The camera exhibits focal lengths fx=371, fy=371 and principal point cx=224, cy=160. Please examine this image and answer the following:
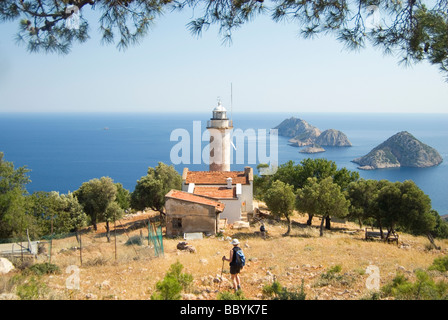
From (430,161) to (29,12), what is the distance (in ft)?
470

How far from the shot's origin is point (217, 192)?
27.1 metres

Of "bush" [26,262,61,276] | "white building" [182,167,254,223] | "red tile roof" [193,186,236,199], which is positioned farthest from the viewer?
"red tile roof" [193,186,236,199]

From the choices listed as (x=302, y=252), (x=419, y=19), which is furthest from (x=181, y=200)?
(x=419, y=19)

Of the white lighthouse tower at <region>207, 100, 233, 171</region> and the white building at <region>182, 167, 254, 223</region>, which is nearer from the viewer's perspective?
the white building at <region>182, 167, 254, 223</region>

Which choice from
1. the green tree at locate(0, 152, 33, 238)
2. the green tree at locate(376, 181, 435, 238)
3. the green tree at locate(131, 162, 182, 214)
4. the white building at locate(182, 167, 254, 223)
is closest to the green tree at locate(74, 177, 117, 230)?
the green tree at locate(131, 162, 182, 214)

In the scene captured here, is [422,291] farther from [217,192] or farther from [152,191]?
[152,191]

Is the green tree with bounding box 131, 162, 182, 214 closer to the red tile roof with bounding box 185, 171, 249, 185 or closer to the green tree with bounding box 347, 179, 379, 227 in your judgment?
the red tile roof with bounding box 185, 171, 249, 185

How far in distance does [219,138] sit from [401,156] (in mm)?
117565

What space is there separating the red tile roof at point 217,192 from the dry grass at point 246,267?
7654 mm

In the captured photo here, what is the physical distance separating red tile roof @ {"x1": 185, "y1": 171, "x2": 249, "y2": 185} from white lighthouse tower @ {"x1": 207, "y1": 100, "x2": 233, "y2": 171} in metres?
4.65

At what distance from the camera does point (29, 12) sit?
24.2 ft

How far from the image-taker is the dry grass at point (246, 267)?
927 centimetres

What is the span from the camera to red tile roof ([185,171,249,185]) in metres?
28.8

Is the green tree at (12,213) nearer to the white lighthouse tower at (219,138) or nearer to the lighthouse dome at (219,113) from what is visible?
the white lighthouse tower at (219,138)
